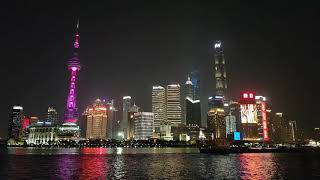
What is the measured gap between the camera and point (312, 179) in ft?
164

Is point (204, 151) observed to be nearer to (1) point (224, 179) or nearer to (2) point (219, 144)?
(2) point (219, 144)

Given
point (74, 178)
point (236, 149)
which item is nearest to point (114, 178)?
point (74, 178)

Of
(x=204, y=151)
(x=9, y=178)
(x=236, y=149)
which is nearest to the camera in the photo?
(x=9, y=178)

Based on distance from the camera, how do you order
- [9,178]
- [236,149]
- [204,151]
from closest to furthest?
[9,178] → [204,151] → [236,149]

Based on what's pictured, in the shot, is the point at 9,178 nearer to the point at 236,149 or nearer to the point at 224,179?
the point at 224,179

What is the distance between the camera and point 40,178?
161 ft

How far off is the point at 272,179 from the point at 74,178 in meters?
31.1

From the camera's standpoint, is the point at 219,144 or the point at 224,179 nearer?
the point at 224,179

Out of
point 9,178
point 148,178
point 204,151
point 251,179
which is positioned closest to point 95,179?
point 148,178

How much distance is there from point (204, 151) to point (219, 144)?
9.98 metres

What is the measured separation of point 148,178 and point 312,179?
25.7 metres

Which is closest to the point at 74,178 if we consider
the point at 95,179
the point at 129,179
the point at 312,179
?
the point at 95,179

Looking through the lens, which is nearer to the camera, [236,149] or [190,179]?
[190,179]

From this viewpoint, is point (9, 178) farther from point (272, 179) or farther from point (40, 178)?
point (272, 179)
